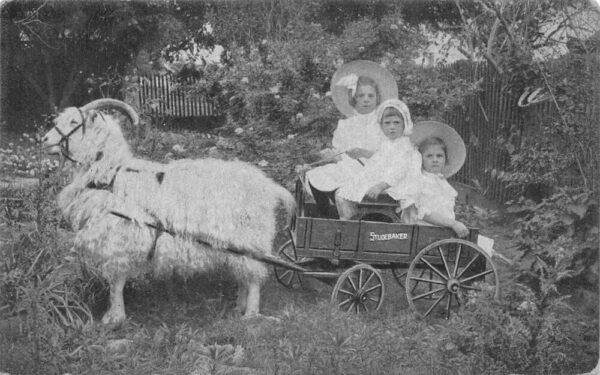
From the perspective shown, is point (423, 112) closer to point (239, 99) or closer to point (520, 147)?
point (520, 147)

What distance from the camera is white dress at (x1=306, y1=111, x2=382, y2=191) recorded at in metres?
5.35

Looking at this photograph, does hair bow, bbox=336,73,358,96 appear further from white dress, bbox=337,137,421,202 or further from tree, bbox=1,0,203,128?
tree, bbox=1,0,203,128

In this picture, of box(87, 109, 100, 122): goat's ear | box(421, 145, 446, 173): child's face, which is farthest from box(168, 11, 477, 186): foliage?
box(87, 109, 100, 122): goat's ear

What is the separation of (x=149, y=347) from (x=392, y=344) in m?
1.77

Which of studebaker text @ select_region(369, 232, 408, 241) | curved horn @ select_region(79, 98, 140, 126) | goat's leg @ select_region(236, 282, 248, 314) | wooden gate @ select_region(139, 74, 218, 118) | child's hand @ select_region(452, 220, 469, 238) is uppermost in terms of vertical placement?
wooden gate @ select_region(139, 74, 218, 118)

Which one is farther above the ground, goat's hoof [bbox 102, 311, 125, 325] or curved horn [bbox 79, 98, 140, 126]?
curved horn [bbox 79, 98, 140, 126]

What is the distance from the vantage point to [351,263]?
529 cm

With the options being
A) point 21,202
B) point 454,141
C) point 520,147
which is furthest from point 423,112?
point 21,202

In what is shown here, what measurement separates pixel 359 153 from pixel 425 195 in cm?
61

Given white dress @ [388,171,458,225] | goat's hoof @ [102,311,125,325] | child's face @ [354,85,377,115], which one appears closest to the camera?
goat's hoof @ [102,311,125,325]

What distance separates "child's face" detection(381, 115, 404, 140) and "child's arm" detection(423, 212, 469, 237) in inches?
26.5

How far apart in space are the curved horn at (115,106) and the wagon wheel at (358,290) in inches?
78.7

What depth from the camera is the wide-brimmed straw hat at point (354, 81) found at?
17.4 feet

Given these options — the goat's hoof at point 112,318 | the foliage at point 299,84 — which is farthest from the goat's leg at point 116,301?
the foliage at point 299,84
